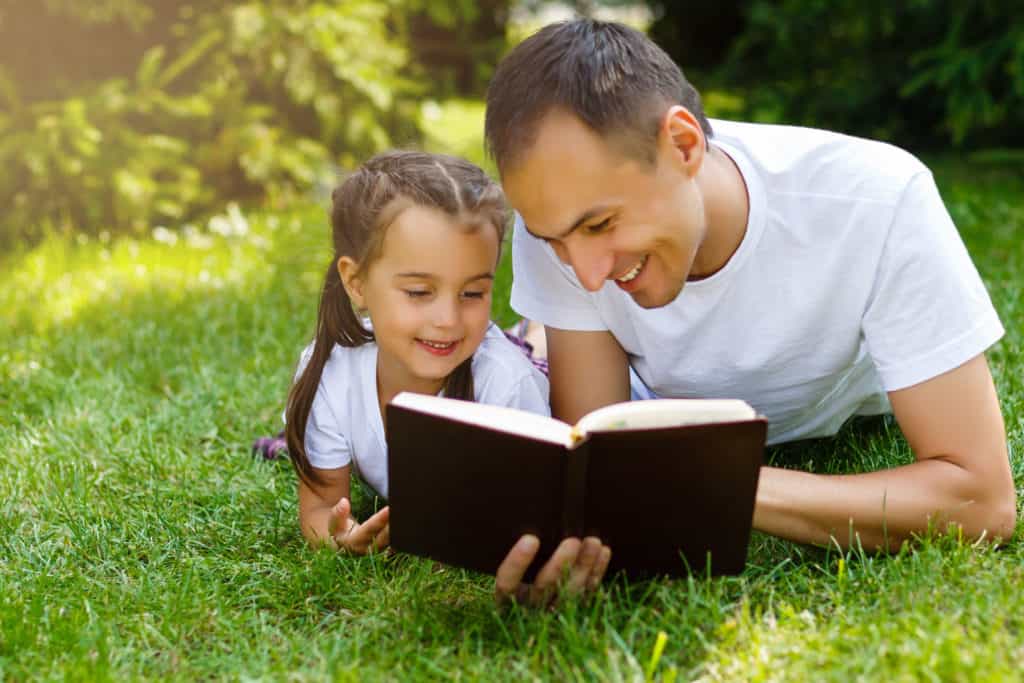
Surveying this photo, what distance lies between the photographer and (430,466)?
7.37 ft

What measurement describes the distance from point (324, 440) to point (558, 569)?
0.97 meters

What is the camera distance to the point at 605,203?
2.27m

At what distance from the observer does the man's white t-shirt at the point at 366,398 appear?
3014 millimetres

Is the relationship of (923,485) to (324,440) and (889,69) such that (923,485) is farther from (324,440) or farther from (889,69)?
(889,69)

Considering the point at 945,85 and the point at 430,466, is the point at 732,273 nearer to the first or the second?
the point at 430,466

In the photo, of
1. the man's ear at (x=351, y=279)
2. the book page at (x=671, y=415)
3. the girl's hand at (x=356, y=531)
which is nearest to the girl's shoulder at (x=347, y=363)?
the man's ear at (x=351, y=279)

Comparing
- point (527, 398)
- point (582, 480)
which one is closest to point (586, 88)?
point (582, 480)

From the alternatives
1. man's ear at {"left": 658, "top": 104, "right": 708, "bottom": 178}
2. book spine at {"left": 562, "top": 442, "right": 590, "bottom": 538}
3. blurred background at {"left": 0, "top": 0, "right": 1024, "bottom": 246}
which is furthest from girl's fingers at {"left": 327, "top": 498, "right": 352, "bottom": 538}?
blurred background at {"left": 0, "top": 0, "right": 1024, "bottom": 246}

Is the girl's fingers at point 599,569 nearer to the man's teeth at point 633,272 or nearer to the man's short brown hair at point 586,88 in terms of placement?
the man's teeth at point 633,272

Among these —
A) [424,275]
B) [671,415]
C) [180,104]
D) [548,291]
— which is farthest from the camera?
[180,104]

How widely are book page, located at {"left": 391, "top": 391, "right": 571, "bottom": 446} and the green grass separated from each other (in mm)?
395

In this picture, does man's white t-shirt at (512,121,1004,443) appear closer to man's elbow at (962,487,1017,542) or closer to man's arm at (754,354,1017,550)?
man's arm at (754,354,1017,550)

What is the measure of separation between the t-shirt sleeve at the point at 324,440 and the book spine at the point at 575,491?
94cm

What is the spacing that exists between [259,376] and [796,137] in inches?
89.3
